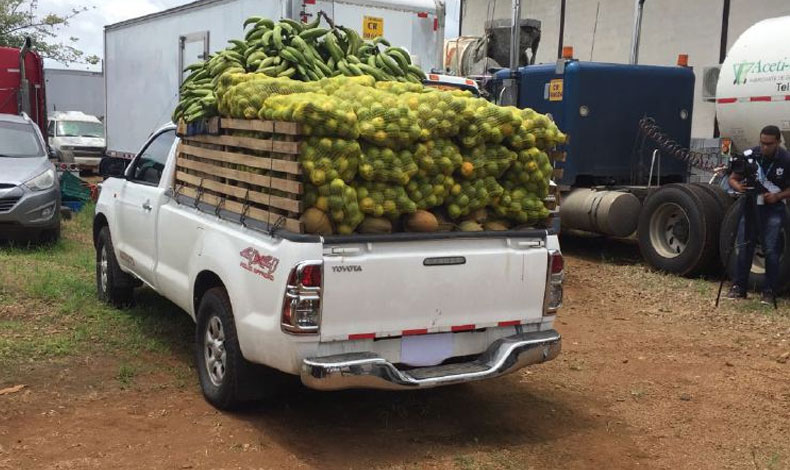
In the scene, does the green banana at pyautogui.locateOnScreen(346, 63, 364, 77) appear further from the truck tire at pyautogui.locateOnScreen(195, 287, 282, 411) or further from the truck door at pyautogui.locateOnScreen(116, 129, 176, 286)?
the truck tire at pyautogui.locateOnScreen(195, 287, 282, 411)

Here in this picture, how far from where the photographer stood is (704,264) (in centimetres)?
975

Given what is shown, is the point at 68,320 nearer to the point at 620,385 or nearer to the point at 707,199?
the point at 620,385

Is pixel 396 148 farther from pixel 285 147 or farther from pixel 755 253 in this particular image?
pixel 755 253

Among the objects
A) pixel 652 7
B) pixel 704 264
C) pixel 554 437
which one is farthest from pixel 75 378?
pixel 652 7

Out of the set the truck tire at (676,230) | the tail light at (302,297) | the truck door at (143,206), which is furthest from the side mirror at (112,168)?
the truck tire at (676,230)

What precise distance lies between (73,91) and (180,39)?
1910cm

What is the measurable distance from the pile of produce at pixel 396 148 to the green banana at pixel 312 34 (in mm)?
321

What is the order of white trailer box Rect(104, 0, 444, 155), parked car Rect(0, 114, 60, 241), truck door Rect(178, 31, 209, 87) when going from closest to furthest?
parked car Rect(0, 114, 60, 241) → white trailer box Rect(104, 0, 444, 155) → truck door Rect(178, 31, 209, 87)

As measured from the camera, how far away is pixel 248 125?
16.3 feet

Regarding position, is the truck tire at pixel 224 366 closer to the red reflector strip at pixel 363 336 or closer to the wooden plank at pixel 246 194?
the wooden plank at pixel 246 194

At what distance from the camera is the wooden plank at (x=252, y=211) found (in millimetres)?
4473

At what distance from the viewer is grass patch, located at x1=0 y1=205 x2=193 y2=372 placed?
6.45m

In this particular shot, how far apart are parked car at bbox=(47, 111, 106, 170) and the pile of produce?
18.5 m

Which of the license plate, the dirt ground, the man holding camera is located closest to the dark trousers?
the man holding camera
